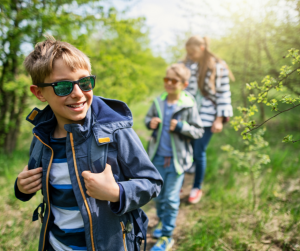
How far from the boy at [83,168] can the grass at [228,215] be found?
1157 mm

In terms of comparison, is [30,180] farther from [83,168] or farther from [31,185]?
[83,168]

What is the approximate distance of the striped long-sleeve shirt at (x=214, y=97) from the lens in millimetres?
2896

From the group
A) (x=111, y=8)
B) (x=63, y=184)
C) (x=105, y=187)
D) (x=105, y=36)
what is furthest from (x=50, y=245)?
(x=105, y=36)

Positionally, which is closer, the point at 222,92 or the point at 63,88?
the point at 63,88

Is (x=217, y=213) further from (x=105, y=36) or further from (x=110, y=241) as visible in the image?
(x=105, y=36)

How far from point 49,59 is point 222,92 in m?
2.26

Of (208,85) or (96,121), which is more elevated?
(208,85)

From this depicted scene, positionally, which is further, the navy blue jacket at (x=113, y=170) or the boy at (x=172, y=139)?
the boy at (x=172, y=139)

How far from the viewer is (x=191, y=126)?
2422 millimetres

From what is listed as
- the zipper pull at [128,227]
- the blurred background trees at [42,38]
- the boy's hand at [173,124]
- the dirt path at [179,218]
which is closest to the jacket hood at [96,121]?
the zipper pull at [128,227]

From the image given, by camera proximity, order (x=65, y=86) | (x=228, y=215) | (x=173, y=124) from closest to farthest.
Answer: (x=65, y=86), (x=173, y=124), (x=228, y=215)

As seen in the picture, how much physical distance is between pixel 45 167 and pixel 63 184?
0.14m

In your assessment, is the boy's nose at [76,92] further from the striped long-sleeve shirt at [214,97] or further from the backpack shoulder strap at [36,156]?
the striped long-sleeve shirt at [214,97]

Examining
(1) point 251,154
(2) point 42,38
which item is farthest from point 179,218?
(2) point 42,38
